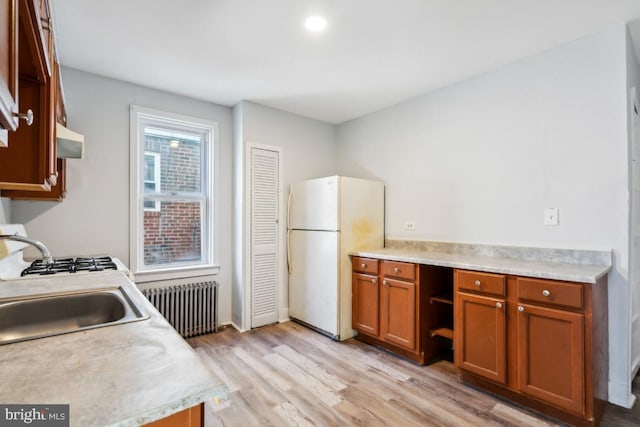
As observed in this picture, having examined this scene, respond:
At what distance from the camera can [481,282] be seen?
7.20 feet

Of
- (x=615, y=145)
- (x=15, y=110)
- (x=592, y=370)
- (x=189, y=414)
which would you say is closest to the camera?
(x=189, y=414)

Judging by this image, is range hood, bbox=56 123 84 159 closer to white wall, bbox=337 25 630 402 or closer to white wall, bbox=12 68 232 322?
white wall, bbox=12 68 232 322

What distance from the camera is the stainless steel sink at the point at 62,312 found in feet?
4.10

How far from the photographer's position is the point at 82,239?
2771 mm

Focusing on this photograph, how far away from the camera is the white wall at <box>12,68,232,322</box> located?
2643 millimetres

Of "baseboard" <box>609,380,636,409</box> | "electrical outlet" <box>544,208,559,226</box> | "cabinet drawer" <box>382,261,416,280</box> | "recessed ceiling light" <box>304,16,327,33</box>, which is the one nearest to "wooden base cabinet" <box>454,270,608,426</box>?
"baseboard" <box>609,380,636,409</box>

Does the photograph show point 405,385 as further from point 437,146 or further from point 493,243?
A: point 437,146

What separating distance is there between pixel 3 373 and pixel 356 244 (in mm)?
2804

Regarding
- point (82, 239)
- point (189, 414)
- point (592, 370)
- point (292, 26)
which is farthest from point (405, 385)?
point (82, 239)

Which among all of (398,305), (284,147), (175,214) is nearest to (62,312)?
(175,214)

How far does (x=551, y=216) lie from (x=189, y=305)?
3.32 metres

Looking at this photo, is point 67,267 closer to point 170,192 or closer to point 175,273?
point 175,273

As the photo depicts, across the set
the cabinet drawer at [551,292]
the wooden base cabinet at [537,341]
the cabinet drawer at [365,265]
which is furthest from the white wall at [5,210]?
the cabinet drawer at [551,292]

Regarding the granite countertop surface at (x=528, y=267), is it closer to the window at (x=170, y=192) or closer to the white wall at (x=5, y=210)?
the window at (x=170, y=192)
